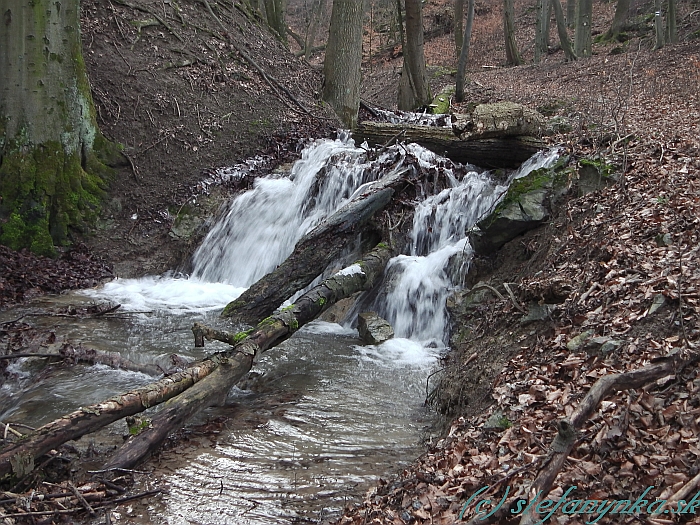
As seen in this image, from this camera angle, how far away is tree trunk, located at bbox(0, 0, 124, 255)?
972 cm

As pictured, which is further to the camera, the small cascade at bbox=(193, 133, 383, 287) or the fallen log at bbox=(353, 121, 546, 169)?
the small cascade at bbox=(193, 133, 383, 287)

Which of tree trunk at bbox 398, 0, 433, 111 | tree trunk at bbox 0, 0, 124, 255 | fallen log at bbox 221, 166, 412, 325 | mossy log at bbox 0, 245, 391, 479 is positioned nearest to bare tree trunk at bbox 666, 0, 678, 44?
tree trunk at bbox 398, 0, 433, 111

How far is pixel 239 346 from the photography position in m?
6.02

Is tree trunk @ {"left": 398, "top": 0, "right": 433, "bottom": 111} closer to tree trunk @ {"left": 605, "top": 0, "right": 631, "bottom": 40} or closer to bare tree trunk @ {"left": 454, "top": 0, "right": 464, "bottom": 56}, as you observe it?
bare tree trunk @ {"left": 454, "top": 0, "right": 464, "bottom": 56}

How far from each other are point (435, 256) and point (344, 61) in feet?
23.1

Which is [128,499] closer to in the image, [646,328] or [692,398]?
[692,398]

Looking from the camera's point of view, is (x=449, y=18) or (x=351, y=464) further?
(x=449, y=18)

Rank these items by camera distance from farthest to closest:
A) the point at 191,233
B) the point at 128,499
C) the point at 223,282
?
1. the point at 191,233
2. the point at 223,282
3. the point at 128,499

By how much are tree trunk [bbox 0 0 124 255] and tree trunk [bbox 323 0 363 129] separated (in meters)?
5.68

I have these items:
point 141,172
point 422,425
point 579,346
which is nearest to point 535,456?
point 579,346

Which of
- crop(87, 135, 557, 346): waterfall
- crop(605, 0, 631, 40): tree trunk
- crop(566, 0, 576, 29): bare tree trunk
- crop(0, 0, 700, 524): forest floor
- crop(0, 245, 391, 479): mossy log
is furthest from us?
crop(566, 0, 576, 29): bare tree trunk

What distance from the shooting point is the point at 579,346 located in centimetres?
479

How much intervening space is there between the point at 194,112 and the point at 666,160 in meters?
9.14

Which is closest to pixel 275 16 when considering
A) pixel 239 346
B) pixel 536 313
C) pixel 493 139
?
→ pixel 493 139
